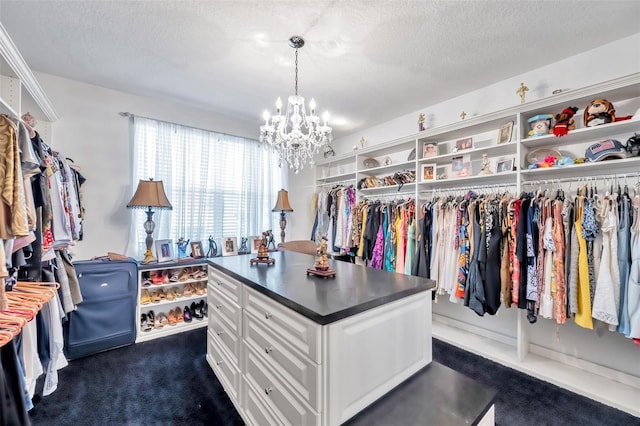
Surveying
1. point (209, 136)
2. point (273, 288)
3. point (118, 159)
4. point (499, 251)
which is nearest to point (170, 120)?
point (209, 136)

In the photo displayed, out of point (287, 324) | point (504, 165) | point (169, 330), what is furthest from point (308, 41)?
point (169, 330)

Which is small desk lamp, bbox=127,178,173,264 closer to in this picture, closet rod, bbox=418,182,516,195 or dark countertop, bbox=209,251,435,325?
dark countertop, bbox=209,251,435,325

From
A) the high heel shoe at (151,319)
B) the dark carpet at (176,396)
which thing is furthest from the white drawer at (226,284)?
the high heel shoe at (151,319)

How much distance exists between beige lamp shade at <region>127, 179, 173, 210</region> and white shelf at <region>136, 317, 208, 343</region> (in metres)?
1.29

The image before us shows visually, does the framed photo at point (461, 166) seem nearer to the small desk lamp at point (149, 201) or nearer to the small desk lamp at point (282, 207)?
the small desk lamp at point (282, 207)

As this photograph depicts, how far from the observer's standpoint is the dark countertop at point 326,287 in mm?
1069

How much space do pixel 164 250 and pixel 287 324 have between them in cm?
243

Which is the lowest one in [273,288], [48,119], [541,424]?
[541,424]

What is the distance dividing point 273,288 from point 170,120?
9.45 ft

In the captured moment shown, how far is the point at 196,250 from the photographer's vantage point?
3.19 m

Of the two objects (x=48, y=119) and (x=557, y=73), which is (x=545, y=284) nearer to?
(x=557, y=73)

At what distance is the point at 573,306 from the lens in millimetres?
1913

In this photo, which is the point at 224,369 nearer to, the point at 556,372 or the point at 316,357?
the point at 316,357

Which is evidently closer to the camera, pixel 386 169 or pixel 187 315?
pixel 187 315
